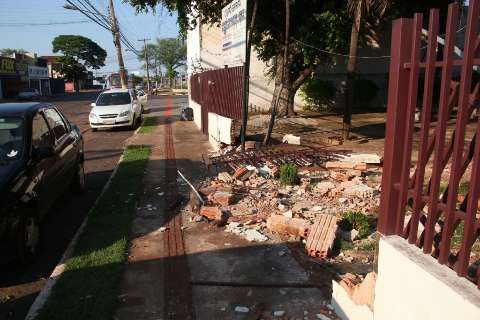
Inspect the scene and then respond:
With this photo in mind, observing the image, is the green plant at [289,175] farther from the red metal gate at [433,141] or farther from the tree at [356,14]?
the tree at [356,14]

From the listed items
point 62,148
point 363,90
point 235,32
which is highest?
point 235,32

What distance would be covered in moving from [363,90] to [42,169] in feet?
65.1

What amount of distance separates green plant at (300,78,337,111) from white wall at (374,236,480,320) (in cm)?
1960

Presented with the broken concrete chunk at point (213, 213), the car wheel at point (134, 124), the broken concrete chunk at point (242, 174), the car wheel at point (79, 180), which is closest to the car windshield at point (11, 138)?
the car wheel at point (79, 180)

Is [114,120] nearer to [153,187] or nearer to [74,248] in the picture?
[153,187]

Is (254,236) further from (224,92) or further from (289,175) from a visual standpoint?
(224,92)

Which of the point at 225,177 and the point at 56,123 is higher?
the point at 56,123

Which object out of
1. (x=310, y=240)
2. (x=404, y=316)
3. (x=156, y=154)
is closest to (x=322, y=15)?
(x=156, y=154)

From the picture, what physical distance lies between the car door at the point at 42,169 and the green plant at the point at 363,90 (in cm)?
1884

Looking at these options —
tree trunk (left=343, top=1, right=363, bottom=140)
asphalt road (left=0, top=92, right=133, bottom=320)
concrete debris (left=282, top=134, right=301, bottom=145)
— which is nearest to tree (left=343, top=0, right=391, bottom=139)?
tree trunk (left=343, top=1, right=363, bottom=140)

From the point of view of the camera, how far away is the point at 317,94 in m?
22.2

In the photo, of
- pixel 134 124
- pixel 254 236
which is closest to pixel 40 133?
pixel 254 236

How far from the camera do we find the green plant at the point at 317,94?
72.6 feet

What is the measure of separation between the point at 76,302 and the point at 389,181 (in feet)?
9.48
